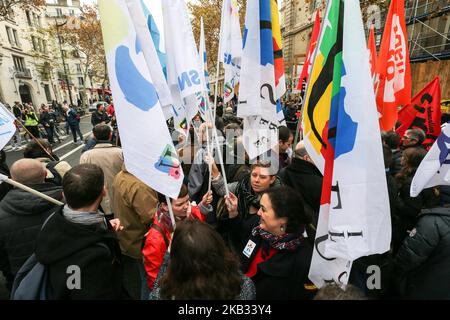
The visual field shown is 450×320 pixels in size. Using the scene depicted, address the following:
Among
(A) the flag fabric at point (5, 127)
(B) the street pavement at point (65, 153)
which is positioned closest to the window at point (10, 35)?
(B) the street pavement at point (65, 153)

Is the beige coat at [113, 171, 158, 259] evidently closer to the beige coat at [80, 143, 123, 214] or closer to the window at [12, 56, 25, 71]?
the beige coat at [80, 143, 123, 214]

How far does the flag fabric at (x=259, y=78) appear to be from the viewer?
2488 millimetres

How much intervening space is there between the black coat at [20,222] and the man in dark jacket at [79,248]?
589 millimetres

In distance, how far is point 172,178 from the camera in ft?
5.71

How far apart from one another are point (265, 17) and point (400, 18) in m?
2.79

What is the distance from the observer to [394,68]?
3.95 meters

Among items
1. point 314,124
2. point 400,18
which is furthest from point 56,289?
point 400,18

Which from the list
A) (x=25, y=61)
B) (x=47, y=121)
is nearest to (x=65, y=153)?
(x=47, y=121)

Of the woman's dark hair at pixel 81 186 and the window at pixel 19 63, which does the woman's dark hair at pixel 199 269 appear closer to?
the woman's dark hair at pixel 81 186

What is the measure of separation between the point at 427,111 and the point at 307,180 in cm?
298

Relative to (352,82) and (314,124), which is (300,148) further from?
(352,82)

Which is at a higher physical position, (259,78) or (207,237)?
(259,78)

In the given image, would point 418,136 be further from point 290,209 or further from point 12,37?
point 12,37

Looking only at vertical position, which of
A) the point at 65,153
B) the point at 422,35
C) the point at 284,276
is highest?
the point at 422,35
